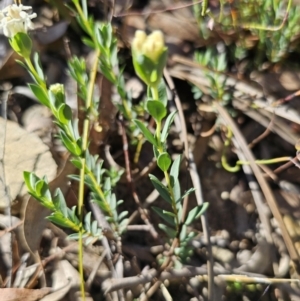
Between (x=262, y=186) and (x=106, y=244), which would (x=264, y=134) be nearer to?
(x=262, y=186)

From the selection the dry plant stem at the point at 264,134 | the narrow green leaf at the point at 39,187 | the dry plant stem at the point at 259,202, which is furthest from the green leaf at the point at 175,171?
the dry plant stem at the point at 264,134

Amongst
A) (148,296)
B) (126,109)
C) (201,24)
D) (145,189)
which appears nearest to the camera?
(148,296)

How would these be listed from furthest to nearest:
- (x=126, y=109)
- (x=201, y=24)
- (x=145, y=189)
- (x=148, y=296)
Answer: (x=201, y=24)
(x=145, y=189)
(x=126, y=109)
(x=148, y=296)

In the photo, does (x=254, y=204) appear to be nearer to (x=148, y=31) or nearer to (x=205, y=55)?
(x=205, y=55)

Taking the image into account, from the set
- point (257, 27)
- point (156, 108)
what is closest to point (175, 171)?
point (156, 108)

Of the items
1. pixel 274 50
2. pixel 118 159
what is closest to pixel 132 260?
pixel 118 159

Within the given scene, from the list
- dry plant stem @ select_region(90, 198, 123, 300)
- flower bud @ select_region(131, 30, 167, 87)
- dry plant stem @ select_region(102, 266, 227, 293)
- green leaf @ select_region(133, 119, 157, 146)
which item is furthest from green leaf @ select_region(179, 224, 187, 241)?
flower bud @ select_region(131, 30, 167, 87)
